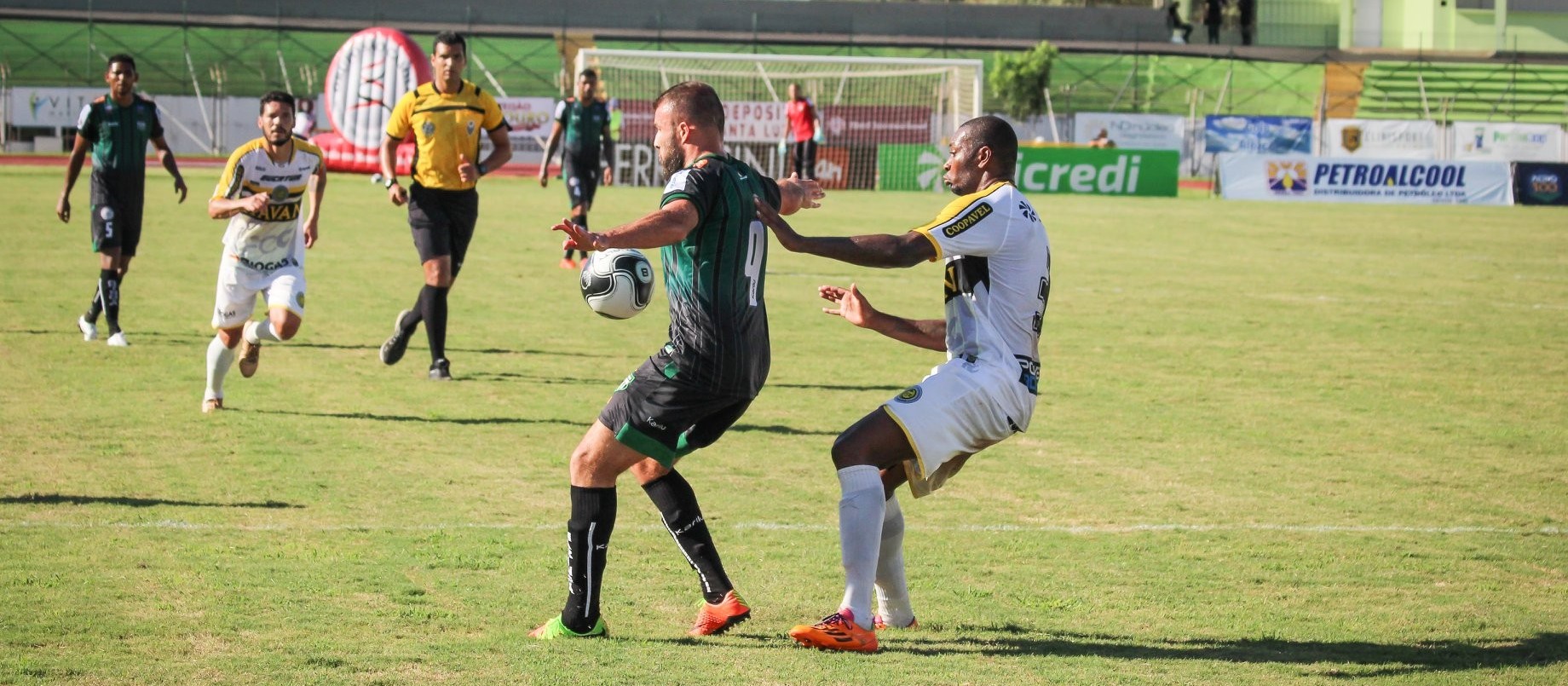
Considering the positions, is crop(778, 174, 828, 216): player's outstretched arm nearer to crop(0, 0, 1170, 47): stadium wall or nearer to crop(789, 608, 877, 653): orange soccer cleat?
crop(789, 608, 877, 653): orange soccer cleat

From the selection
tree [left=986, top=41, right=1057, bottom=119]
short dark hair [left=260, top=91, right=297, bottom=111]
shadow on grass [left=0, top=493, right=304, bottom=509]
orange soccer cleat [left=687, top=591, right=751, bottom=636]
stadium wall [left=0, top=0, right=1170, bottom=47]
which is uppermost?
stadium wall [left=0, top=0, right=1170, bottom=47]

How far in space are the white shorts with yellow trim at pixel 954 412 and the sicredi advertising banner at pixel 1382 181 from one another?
3385 centimetres

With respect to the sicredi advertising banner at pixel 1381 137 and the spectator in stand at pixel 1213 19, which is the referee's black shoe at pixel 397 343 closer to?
the sicredi advertising banner at pixel 1381 137

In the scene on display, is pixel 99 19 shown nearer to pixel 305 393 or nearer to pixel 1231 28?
pixel 1231 28

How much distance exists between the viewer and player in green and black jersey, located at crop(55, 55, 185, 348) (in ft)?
39.8

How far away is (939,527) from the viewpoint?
711cm

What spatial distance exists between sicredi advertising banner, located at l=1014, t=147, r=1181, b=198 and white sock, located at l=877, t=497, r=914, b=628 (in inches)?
1294

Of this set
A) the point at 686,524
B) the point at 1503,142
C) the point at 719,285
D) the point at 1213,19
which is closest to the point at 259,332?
the point at 686,524

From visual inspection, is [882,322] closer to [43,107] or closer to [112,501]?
[112,501]

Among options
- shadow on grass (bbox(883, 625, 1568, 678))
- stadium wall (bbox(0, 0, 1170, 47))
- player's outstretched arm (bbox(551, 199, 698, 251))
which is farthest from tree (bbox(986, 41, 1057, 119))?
player's outstretched arm (bbox(551, 199, 698, 251))

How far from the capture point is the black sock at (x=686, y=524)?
5.39m

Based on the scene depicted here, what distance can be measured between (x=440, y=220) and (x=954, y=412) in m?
6.50

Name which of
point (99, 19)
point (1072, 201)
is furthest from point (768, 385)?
point (99, 19)

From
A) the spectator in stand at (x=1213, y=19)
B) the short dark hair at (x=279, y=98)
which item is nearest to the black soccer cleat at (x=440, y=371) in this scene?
the short dark hair at (x=279, y=98)
